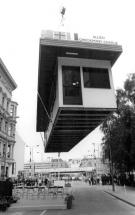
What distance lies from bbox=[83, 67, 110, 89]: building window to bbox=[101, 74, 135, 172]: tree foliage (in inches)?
562

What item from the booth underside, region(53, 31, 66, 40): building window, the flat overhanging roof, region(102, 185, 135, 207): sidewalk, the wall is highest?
region(53, 31, 66, 40): building window

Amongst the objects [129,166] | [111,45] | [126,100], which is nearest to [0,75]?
[126,100]

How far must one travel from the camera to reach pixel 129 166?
35.1m

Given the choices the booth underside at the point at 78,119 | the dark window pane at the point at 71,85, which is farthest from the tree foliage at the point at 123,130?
the dark window pane at the point at 71,85

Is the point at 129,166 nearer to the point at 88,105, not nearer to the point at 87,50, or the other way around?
the point at 88,105

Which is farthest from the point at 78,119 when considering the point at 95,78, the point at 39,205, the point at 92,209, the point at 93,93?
the point at 92,209

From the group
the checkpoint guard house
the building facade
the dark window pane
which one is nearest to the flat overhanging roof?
the checkpoint guard house

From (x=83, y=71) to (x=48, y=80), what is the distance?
4.57 meters

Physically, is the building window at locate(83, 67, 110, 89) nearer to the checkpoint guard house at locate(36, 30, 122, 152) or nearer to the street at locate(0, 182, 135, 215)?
the checkpoint guard house at locate(36, 30, 122, 152)

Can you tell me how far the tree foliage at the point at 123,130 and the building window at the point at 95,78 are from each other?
1427 cm

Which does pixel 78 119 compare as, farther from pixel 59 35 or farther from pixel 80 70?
pixel 59 35

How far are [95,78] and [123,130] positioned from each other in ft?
52.5

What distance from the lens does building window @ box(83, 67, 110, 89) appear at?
18.6 meters

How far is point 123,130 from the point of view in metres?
33.0
